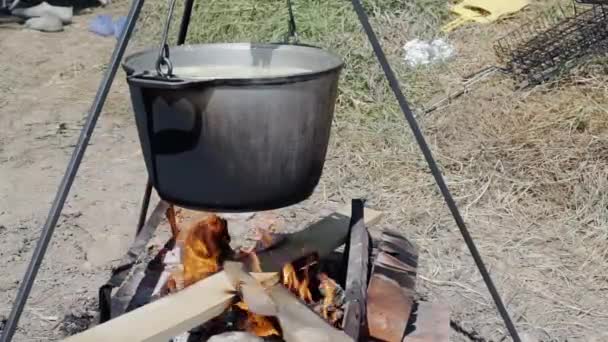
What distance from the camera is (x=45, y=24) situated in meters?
7.36

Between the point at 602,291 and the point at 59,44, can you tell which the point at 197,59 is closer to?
the point at 602,291

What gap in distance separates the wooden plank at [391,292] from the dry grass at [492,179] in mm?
432

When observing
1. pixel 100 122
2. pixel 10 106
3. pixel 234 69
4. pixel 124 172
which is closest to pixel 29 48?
pixel 10 106

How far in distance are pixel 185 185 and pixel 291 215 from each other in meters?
1.64

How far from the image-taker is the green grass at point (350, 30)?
183 inches

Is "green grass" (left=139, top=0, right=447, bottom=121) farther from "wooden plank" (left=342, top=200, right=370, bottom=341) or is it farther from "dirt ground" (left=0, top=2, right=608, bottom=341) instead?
"wooden plank" (left=342, top=200, right=370, bottom=341)

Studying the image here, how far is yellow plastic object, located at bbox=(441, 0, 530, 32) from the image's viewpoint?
555cm

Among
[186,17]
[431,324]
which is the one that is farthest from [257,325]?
[186,17]

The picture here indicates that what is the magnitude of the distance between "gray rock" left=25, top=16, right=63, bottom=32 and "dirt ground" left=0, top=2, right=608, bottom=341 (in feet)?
7.86

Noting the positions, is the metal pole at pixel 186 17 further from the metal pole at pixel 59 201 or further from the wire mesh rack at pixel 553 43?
the wire mesh rack at pixel 553 43

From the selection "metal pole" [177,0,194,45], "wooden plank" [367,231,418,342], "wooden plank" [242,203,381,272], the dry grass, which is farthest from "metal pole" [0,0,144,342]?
the dry grass

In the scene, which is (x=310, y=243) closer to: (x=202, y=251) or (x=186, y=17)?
(x=202, y=251)

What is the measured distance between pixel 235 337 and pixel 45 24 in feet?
19.7

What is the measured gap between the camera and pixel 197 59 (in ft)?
7.12
